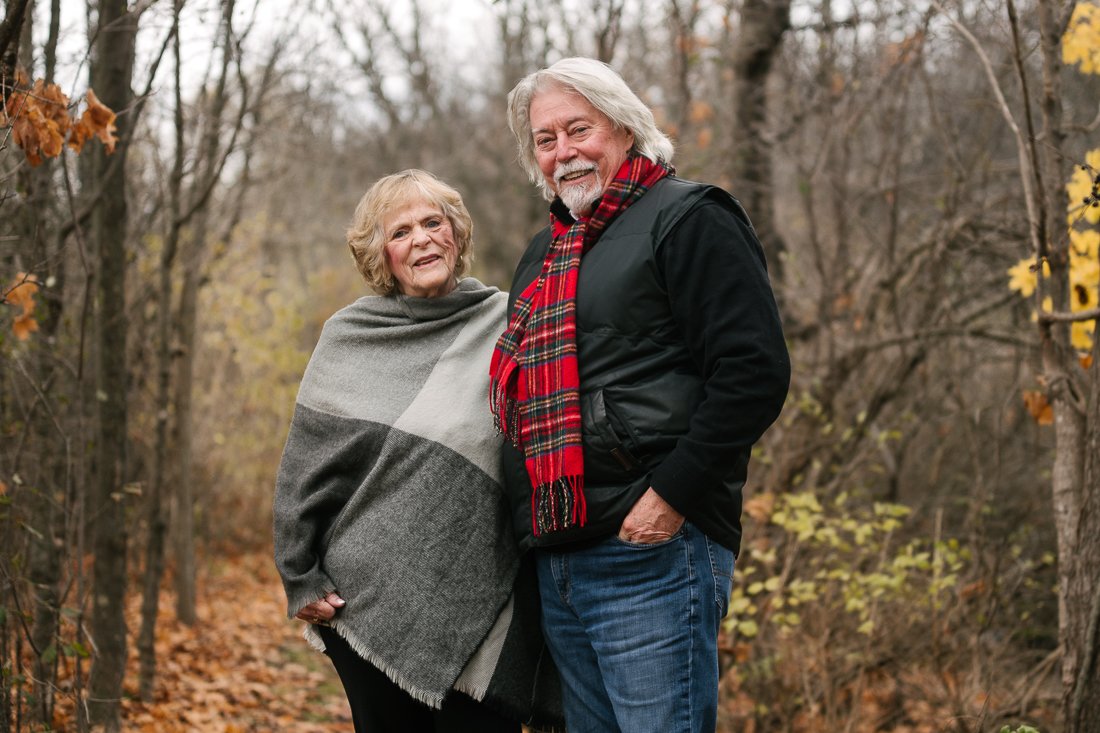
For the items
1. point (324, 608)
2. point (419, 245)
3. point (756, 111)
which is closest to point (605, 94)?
A: point (419, 245)

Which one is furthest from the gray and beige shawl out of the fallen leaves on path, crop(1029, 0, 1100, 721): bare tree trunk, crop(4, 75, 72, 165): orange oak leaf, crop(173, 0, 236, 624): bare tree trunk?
crop(173, 0, 236, 624): bare tree trunk

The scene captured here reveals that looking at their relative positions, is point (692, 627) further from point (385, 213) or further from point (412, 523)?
point (385, 213)

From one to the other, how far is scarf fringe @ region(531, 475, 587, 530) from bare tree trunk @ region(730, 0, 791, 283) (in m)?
5.05

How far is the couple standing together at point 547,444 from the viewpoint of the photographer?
2.23m

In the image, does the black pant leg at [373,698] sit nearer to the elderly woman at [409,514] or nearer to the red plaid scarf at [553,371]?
the elderly woman at [409,514]

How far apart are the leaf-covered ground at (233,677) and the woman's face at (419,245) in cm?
236

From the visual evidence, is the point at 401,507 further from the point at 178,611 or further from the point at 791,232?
the point at 791,232

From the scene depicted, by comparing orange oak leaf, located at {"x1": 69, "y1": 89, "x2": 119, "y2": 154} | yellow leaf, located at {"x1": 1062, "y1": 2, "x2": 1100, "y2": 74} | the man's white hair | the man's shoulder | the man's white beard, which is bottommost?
the man's shoulder

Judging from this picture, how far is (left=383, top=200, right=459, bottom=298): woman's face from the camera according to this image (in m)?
2.75

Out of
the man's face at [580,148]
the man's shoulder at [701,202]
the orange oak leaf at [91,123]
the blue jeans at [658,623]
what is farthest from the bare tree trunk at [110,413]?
the man's shoulder at [701,202]

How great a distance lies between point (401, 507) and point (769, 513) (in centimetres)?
262

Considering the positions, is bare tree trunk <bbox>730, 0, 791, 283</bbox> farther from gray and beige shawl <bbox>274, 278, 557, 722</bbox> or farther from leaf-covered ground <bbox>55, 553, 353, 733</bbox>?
gray and beige shawl <bbox>274, 278, 557, 722</bbox>

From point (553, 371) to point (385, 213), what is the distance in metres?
0.76

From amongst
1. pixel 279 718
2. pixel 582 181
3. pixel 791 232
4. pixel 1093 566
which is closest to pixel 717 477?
pixel 582 181
